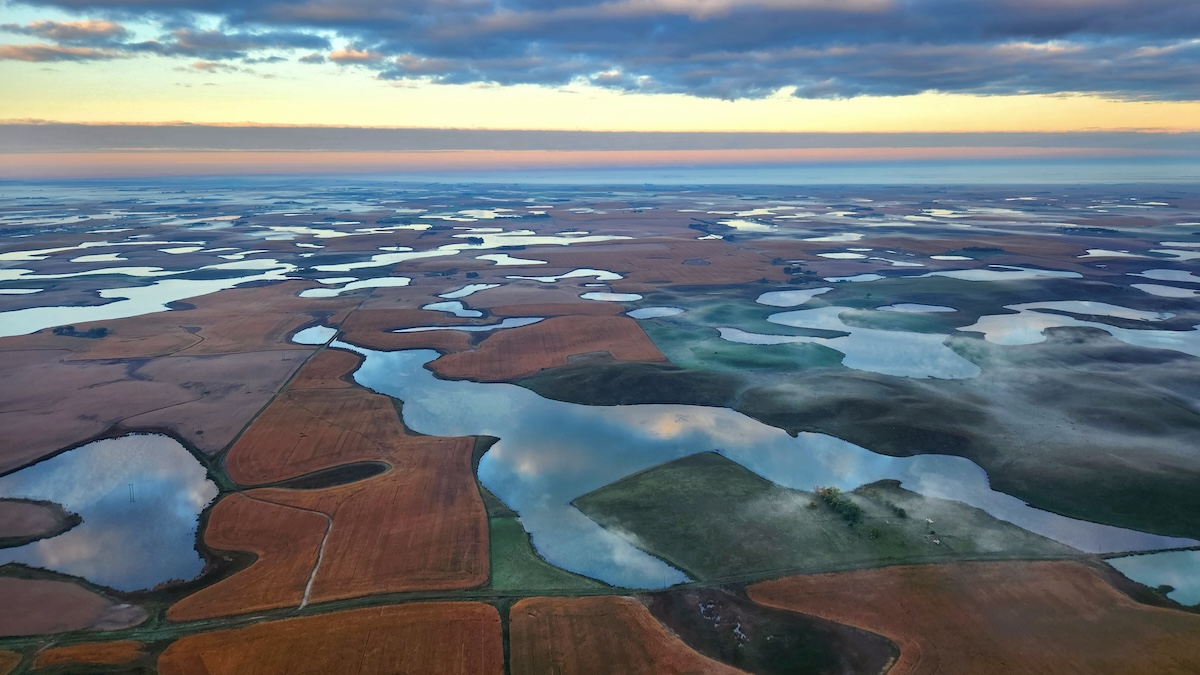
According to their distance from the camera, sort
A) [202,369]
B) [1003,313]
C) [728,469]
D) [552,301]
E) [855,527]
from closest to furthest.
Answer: [855,527]
[728,469]
[202,369]
[1003,313]
[552,301]

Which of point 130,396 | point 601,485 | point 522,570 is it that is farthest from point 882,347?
point 130,396

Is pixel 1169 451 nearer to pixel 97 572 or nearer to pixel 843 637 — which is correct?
pixel 843 637

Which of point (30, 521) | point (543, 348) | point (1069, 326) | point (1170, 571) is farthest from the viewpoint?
point (1069, 326)

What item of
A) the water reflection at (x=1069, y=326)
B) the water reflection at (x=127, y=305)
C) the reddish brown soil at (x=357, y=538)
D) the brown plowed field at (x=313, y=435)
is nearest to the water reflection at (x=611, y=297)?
the water reflection at (x=1069, y=326)

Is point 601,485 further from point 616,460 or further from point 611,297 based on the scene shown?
point 611,297

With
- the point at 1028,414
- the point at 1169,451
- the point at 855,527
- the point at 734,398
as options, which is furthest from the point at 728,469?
the point at 1169,451

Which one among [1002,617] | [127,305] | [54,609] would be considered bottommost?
[54,609]

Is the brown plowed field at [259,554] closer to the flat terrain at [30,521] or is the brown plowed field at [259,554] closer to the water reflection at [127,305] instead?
the flat terrain at [30,521]
